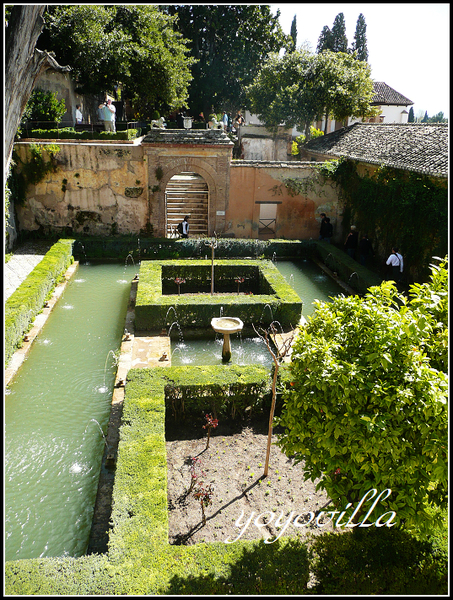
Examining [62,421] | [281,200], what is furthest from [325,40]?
[62,421]

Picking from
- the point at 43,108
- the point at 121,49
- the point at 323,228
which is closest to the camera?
the point at 323,228

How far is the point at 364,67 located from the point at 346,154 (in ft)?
40.5

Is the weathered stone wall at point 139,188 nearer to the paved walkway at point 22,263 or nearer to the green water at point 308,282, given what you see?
the paved walkway at point 22,263

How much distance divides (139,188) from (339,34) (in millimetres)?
39871

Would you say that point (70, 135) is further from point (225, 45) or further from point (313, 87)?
point (225, 45)

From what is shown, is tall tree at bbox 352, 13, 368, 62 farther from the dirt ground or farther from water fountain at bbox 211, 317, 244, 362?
the dirt ground

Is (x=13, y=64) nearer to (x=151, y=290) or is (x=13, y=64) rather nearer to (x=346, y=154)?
(x=151, y=290)

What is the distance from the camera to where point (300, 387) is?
13.7ft

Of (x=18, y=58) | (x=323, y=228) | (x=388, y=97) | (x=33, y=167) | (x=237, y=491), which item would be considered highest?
(x=388, y=97)

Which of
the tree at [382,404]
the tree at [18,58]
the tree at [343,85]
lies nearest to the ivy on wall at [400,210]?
the tree at [382,404]

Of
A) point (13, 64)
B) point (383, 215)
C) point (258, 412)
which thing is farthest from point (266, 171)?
point (13, 64)

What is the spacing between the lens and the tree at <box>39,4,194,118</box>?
21906 millimetres

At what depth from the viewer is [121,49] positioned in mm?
23875

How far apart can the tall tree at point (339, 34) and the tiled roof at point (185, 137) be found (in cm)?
3789
